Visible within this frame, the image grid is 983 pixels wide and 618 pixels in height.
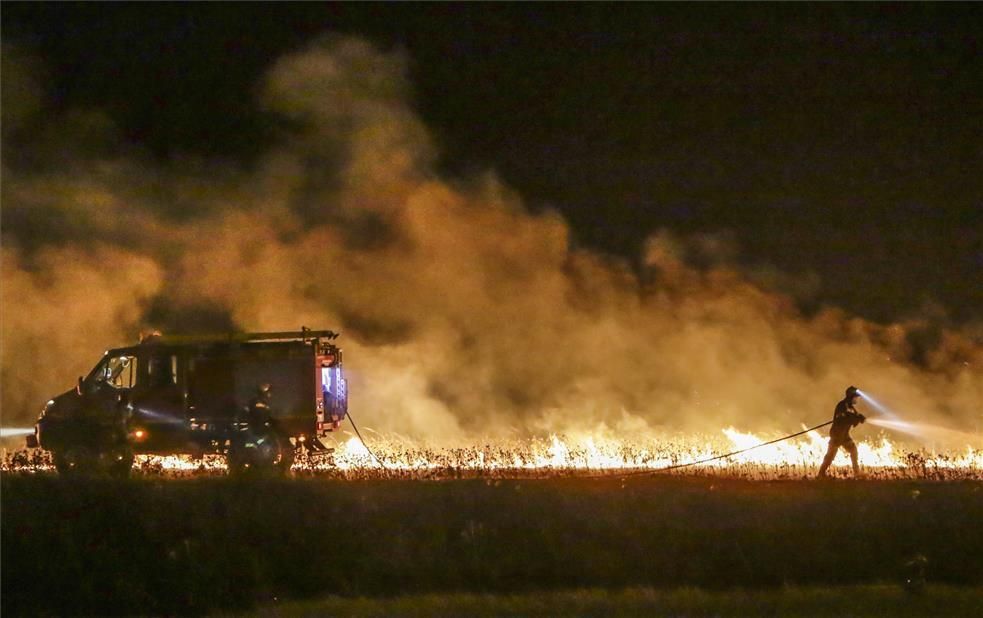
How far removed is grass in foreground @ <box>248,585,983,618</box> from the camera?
36.7 ft

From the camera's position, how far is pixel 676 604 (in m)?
11.4

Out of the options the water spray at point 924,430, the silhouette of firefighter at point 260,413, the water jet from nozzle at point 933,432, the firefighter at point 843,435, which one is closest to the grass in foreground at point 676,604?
the firefighter at point 843,435

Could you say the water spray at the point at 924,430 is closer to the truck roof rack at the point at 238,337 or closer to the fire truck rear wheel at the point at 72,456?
the truck roof rack at the point at 238,337

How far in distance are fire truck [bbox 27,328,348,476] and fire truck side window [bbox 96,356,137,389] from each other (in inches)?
0.8

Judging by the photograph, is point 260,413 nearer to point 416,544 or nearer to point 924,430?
point 416,544

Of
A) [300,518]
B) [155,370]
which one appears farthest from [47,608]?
[155,370]

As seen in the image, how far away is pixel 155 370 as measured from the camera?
21.8 meters

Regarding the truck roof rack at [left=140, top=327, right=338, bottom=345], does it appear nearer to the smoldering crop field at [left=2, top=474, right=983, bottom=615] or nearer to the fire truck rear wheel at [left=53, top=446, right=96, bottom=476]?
the fire truck rear wheel at [left=53, top=446, right=96, bottom=476]

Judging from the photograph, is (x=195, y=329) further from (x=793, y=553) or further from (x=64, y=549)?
(x=793, y=553)

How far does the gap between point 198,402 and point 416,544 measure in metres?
9.91

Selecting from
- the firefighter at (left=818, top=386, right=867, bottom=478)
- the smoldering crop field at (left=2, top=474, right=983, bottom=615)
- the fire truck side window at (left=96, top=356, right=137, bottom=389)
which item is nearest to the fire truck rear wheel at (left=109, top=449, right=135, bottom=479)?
the fire truck side window at (left=96, top=356, right=137, bottom=389)

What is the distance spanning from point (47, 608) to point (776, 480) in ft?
38.3

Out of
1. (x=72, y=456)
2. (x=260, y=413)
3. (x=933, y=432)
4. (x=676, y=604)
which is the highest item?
(x=260, y=413)

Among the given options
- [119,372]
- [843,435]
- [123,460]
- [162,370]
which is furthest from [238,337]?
[843,435]
